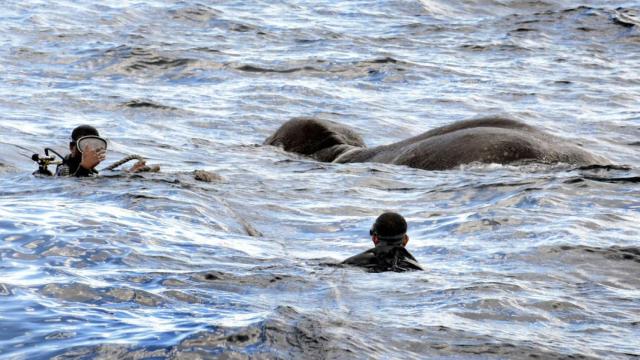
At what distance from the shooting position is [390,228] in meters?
9.05

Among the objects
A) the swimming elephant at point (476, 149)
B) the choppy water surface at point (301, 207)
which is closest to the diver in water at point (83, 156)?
the choppy water surface at point (301, 207)

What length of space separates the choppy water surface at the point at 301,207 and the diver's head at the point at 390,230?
0.97 feet

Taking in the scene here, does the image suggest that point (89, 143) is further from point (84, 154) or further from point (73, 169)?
point (73, 169)

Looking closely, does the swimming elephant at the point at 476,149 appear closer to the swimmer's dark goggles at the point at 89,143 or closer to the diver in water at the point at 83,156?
the diver in water at the point at 83,156

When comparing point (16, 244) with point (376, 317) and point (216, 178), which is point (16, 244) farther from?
point (216, 178)

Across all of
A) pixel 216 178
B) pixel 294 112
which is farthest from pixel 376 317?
pixel 294 112

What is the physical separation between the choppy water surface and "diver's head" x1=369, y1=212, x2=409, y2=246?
0.97 feet

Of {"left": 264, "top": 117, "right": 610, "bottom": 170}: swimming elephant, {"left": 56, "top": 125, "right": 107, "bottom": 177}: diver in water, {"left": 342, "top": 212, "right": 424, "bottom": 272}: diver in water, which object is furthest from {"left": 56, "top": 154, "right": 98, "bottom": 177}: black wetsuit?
{"left": 342, "top": 212, "right": 424, "bottom": 272}: diver in water

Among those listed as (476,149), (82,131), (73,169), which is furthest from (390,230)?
(476,149)

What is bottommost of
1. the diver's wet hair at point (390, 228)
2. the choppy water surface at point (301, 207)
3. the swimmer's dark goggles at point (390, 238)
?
the choppy water surface at point (301, 207)

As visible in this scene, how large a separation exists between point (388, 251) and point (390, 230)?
17cm

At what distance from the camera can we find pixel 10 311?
7578 mm

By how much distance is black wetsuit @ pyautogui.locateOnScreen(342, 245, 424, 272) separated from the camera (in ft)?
29.9

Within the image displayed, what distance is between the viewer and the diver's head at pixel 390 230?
9.06m
